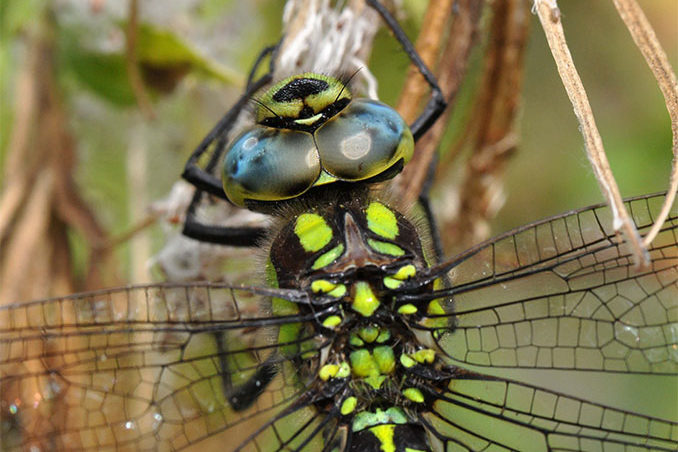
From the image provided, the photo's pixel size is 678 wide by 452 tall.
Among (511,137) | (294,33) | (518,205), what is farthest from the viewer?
(518,205)

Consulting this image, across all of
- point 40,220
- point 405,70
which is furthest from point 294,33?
point 40,220

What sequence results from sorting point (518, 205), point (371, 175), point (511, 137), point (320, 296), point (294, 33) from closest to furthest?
point (320, 296) < point (371, 175) < point (294, 33) < point (511, 137) < point (518, 205)

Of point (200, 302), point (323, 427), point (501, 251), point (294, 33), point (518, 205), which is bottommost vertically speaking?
point (323, 427)

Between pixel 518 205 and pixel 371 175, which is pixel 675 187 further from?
pixel 518 205

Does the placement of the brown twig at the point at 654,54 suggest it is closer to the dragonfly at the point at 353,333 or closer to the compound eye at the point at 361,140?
the dragonfly at the point at 353,333

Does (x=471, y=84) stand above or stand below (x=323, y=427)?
above

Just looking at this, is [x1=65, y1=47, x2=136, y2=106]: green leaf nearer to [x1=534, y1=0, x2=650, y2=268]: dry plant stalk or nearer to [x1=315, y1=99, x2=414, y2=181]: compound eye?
[x1=315, y1=99, x2=414, y2=181]: compound eye

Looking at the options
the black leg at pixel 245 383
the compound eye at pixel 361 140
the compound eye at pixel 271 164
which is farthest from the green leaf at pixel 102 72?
the black leg at pixel 245 383
